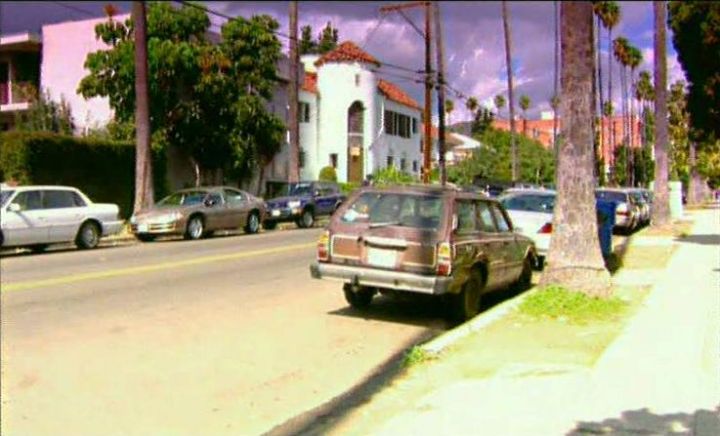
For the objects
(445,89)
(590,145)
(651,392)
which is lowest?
(651,392)

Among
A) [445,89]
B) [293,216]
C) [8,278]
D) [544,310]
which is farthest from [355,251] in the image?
[445,89]

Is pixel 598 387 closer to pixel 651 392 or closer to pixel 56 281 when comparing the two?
pixel 651 392

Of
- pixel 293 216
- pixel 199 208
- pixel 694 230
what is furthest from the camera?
pixel 293 216

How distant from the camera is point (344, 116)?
46.3 metres

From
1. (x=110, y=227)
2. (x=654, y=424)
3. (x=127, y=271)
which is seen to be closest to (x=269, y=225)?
(x=110, y=227)

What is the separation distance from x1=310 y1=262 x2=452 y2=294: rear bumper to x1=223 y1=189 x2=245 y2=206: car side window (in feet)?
46.6

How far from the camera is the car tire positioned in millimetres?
28406

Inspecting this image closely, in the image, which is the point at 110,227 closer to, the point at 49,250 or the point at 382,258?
the point at 49,250

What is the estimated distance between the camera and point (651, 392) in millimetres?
6398

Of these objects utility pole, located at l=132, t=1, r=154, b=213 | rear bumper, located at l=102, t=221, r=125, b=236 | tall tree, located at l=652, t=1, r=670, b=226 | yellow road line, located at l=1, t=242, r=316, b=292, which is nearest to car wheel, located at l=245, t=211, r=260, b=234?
utility pole, located at l=132, t=1, r=154, b=213

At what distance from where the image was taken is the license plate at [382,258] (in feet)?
31.6

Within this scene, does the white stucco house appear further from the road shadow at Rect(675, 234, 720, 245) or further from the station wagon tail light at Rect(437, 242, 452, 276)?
the station wagon tail light at Rect(437, 242, 452, 276)

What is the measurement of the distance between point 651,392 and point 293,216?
22099 mm

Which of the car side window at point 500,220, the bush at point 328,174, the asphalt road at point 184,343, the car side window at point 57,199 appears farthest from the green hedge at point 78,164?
the car side window at point 500,220
